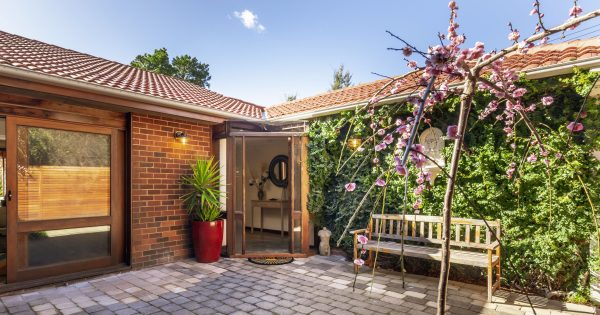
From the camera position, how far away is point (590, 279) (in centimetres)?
351

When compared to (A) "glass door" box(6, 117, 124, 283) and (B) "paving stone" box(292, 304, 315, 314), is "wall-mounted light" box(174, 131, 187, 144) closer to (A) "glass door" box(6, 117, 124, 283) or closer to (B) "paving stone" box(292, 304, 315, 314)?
(A) "glass door" box(6, 117, 124, 283)

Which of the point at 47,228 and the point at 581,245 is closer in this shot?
the point at 581,245

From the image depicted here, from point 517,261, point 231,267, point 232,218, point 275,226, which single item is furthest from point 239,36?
point 517,261

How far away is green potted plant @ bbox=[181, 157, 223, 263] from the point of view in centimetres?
521

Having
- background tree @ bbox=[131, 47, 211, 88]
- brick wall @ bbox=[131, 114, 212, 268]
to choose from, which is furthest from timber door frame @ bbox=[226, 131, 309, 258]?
background tree @ bbox=[131, 47, 211, 88]

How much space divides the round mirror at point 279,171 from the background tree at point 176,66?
14.5 meters

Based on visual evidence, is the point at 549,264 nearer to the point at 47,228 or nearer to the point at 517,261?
the point at 517,261

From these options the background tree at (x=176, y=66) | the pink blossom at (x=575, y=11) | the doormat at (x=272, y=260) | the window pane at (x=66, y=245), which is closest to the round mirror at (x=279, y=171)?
the doormat at (x=272, y=260)

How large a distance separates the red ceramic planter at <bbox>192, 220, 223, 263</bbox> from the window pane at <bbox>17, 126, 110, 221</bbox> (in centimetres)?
134

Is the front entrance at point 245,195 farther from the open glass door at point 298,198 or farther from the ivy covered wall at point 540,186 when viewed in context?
the ivy covered wall at point 540,186

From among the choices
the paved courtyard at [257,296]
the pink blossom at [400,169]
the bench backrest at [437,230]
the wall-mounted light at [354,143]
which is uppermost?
the wall-mounted light at [354,143]

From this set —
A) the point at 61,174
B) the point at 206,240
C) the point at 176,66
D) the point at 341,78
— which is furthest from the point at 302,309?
the point at 341,78

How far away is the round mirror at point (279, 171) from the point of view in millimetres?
8367

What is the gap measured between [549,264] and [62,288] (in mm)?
5725
